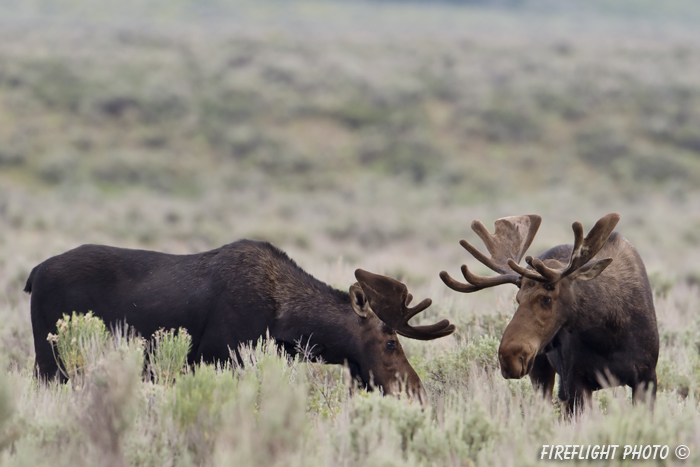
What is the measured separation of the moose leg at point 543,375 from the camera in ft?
19.0

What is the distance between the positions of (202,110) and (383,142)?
7.91 meters

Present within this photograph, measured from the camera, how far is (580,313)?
493cm

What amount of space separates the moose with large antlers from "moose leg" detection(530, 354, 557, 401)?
0.19 meters

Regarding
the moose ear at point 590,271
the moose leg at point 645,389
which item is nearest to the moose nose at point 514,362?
the moose ear at point 590,271

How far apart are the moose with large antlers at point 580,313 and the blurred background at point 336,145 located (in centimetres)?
625

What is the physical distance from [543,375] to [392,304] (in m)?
1.60

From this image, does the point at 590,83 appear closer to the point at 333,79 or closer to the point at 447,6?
the point at 333,79

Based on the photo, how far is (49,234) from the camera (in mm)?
17062

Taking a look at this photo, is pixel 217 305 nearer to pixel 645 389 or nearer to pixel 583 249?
pixel 583 249

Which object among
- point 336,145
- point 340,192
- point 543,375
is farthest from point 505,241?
point 336,145

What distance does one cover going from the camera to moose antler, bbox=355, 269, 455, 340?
16.7ft

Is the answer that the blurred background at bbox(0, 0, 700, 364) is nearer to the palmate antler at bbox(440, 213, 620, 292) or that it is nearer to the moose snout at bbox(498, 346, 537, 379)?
the palmate antler at bbox(440, 213, 620, 292)

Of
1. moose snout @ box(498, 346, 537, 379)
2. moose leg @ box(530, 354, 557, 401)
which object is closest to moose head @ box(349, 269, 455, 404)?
moose snout @ box(498, 346, 537, 379)

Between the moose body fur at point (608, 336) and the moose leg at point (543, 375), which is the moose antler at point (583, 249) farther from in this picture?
the moose leg at point (543, 375)
